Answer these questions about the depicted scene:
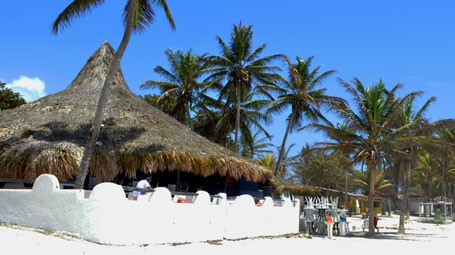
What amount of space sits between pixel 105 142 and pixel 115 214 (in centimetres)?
561

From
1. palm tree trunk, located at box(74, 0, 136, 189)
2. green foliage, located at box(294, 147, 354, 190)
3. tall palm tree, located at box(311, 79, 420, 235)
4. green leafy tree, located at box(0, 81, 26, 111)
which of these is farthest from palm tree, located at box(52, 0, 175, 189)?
green foliage, located at box(294, 147, 354, 190)

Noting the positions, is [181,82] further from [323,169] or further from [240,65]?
[323,169]

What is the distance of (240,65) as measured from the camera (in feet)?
91.2

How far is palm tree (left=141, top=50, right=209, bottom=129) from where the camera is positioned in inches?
1208

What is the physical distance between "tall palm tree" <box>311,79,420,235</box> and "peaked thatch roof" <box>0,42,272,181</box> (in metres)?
5.25

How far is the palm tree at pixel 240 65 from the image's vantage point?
27.7 m

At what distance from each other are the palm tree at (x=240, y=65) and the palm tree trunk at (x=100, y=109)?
→ 538 inches

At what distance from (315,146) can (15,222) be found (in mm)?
15137

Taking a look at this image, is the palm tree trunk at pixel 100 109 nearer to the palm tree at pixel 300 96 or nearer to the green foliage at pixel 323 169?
the palm tree at pixel 300 96

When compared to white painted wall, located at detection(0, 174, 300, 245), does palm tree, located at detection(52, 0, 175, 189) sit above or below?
above

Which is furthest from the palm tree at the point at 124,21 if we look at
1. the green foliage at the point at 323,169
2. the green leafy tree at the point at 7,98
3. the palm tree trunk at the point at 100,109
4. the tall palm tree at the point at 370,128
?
the green foliage at the point at 323,169

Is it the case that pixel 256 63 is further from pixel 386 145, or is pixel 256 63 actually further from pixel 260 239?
pixel 260 239

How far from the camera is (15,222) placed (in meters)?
11.5

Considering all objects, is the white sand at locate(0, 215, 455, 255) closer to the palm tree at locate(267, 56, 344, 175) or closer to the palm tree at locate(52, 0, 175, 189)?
the palm tree at locate(52, 0, 175, 189)
